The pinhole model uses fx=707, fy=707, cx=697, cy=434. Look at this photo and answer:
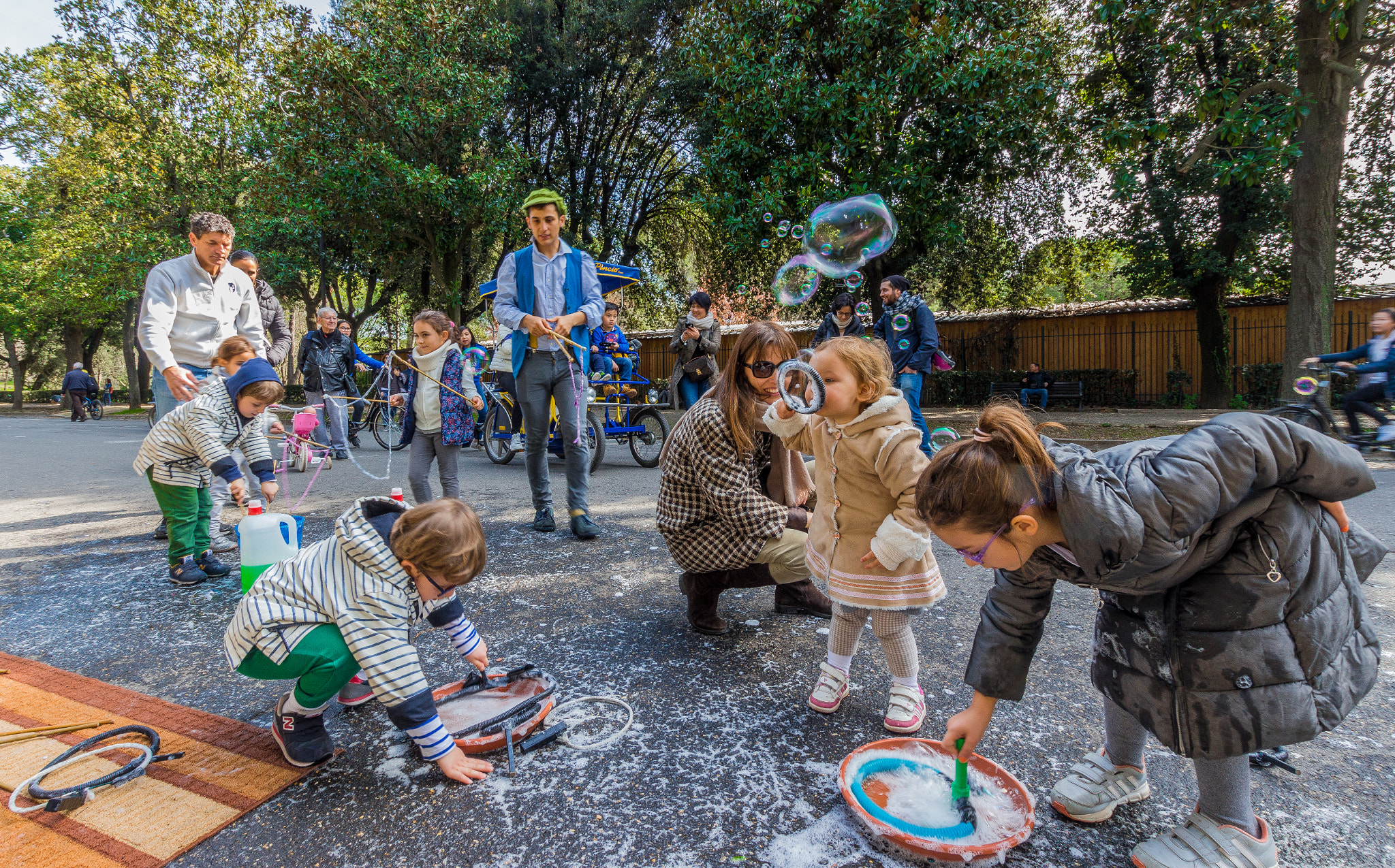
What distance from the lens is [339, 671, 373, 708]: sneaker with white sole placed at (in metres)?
2.35

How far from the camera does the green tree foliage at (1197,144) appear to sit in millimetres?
9367

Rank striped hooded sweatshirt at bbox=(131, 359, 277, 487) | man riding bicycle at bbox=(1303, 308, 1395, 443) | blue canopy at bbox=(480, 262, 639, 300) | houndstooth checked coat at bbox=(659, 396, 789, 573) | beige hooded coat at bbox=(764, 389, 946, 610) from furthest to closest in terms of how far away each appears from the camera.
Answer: blue canopy at bbox=(480, 262, 639, 300) → man riding bicycle at bbox=(1303, 308, 1395, 443) → striped hooded sweatshirt at bbox=(131, 359, 277, 487) → houndstooth checked coat at bbox=(659, 396, 789, 573) → beige hooded coat at bbox=(764, 389, 946, 610)

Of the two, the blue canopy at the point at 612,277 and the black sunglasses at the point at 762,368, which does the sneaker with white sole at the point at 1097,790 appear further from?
the blue canopy at the point at 612,277

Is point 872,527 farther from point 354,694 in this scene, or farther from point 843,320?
point 843,320

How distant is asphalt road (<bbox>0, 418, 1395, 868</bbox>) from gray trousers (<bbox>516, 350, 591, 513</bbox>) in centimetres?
61

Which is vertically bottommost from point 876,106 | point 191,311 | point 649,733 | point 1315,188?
point 649,733

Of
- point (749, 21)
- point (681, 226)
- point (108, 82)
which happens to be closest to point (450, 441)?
point (749, 21)

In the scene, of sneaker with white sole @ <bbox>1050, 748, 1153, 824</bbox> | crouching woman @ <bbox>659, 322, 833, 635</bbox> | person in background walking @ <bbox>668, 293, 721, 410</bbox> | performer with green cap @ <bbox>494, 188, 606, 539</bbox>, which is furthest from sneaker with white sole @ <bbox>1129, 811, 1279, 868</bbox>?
person in background walking @ <bbox>668, 293, 721, 410</bbox>

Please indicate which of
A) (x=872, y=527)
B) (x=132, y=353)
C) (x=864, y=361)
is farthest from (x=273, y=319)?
(x=132, y=353)

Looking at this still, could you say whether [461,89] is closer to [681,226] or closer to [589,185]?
[589,185]

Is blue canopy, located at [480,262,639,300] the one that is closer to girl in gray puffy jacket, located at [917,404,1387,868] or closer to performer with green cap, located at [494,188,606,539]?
performer with green cap, located at [494,188,606,539]

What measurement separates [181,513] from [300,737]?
238cm

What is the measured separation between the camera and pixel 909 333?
23.3 ft

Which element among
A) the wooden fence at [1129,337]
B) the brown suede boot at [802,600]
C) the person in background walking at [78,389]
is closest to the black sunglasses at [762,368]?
the brown suede boot at [802,600]
